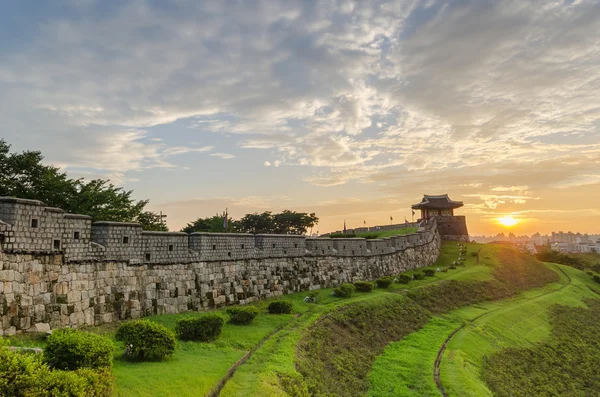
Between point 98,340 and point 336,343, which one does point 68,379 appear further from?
point 336,343

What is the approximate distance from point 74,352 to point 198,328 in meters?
6.49

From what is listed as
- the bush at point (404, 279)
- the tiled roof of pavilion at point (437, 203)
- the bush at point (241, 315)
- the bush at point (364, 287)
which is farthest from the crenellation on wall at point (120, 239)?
the tiled roof of pavilion at point (437, 203)

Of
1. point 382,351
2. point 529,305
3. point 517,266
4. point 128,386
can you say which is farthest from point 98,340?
point 517,266

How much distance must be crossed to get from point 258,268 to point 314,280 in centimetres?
625

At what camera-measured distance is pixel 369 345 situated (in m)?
21.0

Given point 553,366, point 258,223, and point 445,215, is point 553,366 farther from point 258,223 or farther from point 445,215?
point 258,223

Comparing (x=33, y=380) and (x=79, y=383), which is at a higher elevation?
(x=33, y=380)

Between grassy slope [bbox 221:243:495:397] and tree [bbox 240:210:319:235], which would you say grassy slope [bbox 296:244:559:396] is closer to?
grassy slope [bbox 221:243:495:397]

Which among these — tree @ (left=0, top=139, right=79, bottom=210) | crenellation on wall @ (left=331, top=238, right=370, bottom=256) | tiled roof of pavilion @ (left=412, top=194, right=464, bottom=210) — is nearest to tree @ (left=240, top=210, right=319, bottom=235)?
tiled roof of pavilion @ (left=412, top=194, right=464, bottom=210)

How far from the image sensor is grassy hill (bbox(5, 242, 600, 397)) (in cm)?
1230

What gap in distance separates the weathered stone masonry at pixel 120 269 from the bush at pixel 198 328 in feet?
10.0

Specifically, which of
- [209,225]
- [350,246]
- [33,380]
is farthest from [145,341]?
[209,225]

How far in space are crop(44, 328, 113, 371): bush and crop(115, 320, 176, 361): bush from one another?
94.6 inches

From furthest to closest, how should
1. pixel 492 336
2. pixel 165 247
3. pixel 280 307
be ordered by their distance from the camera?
pixel 492 336 → pixel 280 307 → pixel 165 247
